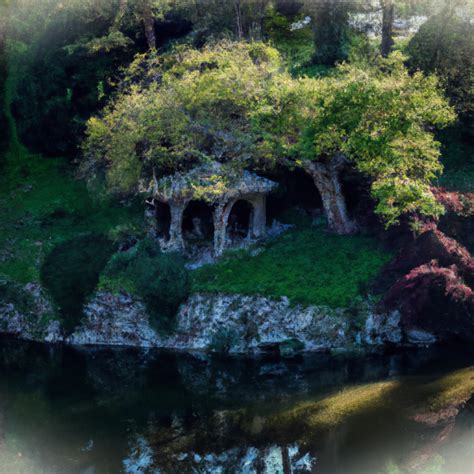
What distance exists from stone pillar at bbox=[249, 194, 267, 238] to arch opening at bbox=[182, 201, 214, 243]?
→ 2.13 m

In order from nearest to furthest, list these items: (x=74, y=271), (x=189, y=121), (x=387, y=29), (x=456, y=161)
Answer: (x=189, y=121) → (x=74, y=271) → (x=456, y=161) → (x=387, y=29)

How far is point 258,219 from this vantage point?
31562mm

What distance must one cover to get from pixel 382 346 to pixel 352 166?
8105mm

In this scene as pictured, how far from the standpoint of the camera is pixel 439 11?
33812 millimetres

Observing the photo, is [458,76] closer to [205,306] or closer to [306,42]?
[306,42]

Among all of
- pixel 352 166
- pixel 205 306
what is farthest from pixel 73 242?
pixel 352 166

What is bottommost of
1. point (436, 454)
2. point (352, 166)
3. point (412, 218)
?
point (436, 454)

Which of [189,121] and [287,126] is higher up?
[189,121]

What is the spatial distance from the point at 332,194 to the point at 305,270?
3818 mm

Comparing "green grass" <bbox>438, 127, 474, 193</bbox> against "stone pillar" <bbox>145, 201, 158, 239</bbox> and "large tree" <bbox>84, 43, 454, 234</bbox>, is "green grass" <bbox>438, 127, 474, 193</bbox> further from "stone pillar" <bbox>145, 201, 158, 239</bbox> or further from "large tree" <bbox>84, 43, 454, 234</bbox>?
"stone pillar" <bbox>145, 201, 158, 239</bbox>

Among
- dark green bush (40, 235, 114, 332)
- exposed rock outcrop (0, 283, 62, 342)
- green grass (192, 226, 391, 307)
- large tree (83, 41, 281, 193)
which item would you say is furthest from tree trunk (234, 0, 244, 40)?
exposed rock outcrop (0, 283, 62, 342)

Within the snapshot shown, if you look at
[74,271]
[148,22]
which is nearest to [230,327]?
[74,271]

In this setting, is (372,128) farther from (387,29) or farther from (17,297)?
(17,297)

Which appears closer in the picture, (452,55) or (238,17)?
(452,55)
